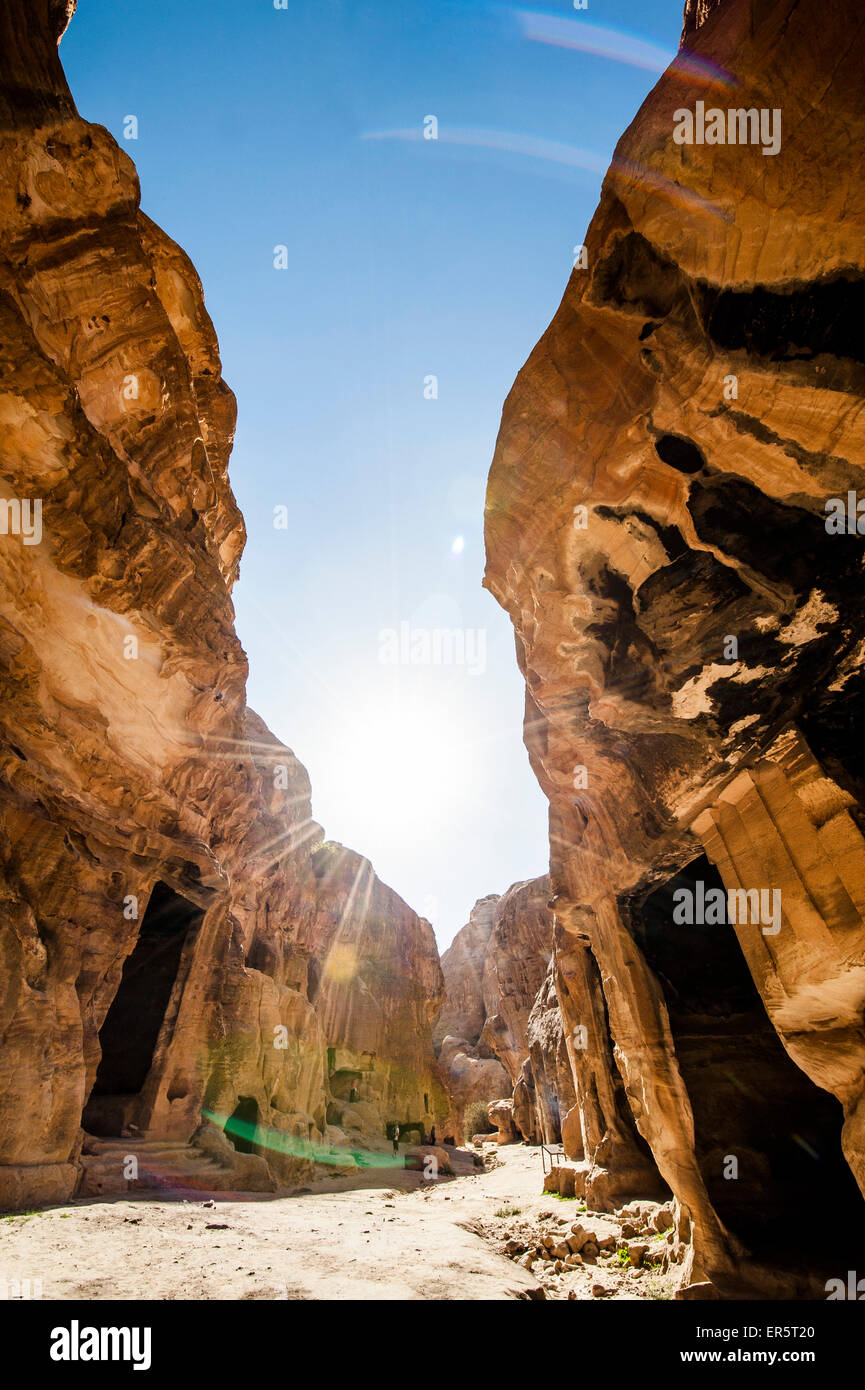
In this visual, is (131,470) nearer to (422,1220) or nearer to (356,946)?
(422,1220)

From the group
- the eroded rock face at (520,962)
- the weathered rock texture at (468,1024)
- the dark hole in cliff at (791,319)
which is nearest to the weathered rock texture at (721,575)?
the dark hole in cliff at (791,319)

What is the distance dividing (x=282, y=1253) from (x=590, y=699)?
24.3ft

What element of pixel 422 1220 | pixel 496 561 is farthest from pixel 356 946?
pixel 496 561

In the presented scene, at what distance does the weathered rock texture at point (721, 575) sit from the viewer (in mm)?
3752

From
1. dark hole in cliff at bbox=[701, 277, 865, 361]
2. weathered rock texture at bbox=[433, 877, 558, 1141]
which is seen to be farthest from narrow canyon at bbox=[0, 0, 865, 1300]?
weathered rock texture at bbox=[433, 877, 558, 1141]

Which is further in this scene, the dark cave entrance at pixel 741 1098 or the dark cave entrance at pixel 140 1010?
the dark cave entrance at pixel 140 1010

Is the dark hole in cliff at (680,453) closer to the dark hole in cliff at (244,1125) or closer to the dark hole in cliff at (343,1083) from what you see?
the dark hole in cliff at (244,1125)

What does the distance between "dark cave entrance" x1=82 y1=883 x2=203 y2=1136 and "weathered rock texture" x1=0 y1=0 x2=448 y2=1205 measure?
0.06m

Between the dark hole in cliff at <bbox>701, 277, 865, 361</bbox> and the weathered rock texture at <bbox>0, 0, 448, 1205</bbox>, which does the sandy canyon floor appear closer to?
the weathered rock texture at <bbox>0, 0, 448, 1205</bbox>

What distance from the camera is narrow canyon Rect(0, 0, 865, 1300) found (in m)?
4.25

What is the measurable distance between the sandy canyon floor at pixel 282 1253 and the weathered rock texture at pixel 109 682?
7.71 feet

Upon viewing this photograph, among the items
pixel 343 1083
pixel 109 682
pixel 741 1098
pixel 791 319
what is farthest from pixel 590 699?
pixel 343 1083

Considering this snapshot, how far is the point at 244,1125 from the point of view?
1789 centimetres
